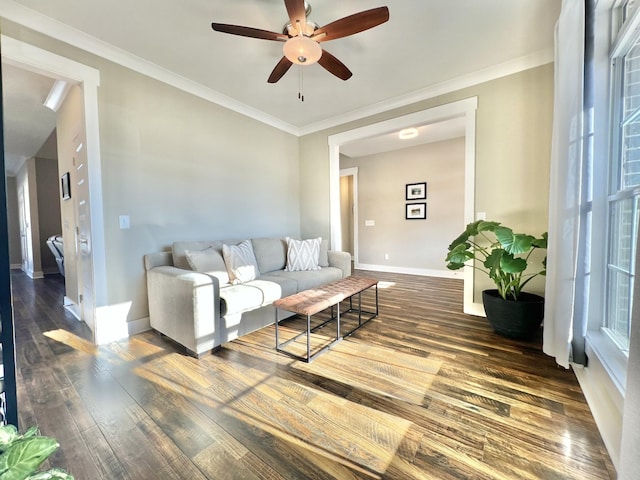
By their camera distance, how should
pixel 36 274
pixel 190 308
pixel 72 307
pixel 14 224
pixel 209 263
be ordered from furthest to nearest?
pixel 14 224 < pixel 36 274 < pixel 72 307 < pixel 209 263 < pixel 190 308

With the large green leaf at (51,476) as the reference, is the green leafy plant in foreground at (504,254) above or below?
above

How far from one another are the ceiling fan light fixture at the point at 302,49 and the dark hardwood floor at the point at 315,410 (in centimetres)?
222

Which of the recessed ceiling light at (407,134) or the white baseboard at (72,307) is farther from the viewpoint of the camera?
the recessed ceiling light at (407,134)

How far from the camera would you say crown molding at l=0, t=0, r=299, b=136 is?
6.29 feet

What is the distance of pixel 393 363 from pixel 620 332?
4.28 ft

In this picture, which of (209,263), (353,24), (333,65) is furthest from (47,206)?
(353,24)

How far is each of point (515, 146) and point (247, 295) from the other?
119 inches

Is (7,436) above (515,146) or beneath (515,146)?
beneath

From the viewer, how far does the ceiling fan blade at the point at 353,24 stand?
65.7 inches

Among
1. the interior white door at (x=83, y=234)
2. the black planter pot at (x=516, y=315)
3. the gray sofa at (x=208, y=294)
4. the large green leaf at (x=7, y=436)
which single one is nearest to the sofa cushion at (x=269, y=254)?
the gray sofa at (x=208, y=294)

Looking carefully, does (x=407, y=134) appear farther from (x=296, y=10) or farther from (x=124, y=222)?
(x=124, y=222)

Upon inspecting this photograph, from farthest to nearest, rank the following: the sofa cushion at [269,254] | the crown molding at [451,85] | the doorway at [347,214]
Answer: the doorway at [347,214] → the sofa cushion at [269,254] → the crown molding at [451,85]

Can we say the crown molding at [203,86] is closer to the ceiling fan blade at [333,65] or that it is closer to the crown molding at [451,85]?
the crown molding at [451,85]

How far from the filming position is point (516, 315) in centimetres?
226
